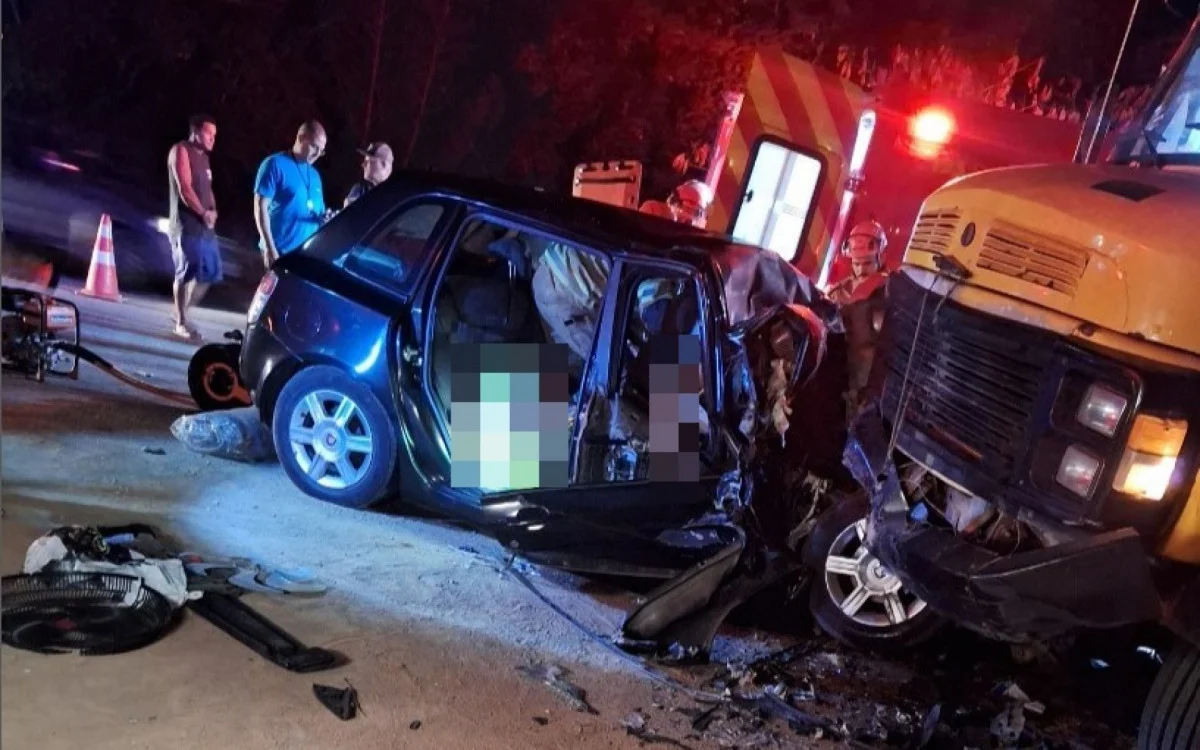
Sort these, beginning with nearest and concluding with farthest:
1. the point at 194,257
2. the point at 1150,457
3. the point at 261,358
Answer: the point at 1150,457
the point at 261,358
the point at 194,257

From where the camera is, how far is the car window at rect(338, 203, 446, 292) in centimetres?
523

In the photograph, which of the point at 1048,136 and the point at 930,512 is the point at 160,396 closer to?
the point at 930,512

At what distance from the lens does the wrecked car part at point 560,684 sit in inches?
151

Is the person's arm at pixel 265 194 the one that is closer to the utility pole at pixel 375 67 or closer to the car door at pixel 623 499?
the car door at pixel 623 499

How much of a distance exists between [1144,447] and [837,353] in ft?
6.48

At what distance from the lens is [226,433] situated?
570 centimetres

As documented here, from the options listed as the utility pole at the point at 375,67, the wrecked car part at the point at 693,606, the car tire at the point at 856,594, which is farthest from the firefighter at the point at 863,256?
the utility pole at the point at 375,67

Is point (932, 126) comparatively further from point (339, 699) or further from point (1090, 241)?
point (339, 699)

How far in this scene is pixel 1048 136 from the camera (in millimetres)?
8375

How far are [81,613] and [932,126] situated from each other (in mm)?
7113

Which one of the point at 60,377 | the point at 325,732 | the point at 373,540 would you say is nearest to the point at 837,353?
the point at 373,540

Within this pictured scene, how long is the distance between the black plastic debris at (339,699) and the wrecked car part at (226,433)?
248cm

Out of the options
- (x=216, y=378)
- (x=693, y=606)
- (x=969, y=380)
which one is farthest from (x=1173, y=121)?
(x=216, y=378)

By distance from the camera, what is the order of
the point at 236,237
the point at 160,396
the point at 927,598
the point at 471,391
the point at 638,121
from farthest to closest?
the point at 638,121
the point at 236,237
the point at 160,396
the point at 471,391
the point at 927,598
